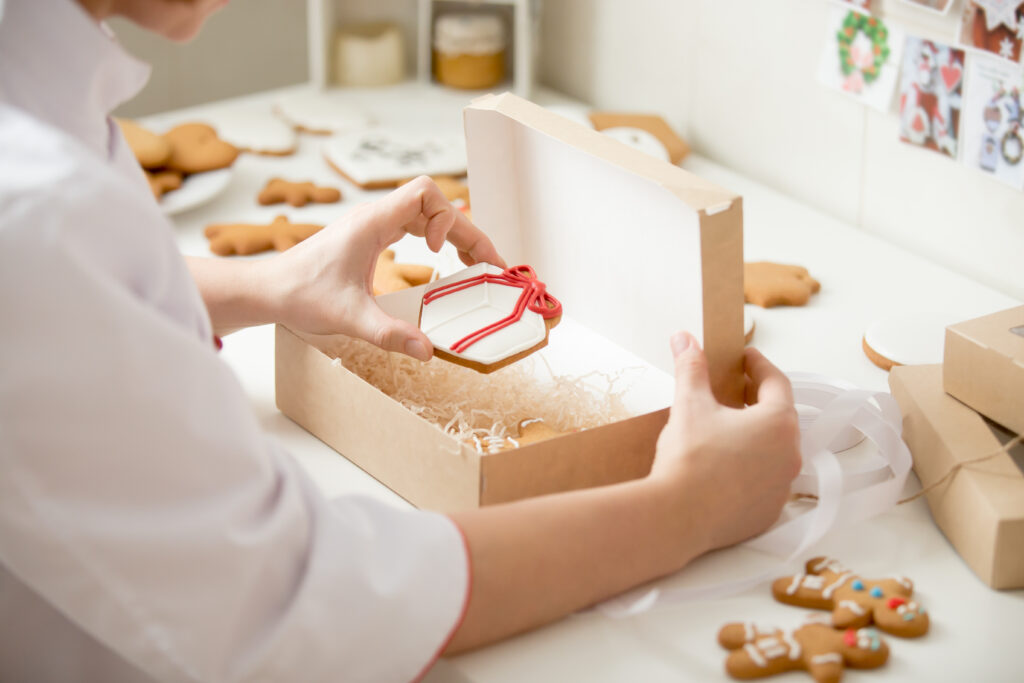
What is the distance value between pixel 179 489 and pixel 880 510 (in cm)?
53

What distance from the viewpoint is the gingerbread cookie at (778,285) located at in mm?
1162

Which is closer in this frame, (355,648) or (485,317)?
(355,648)

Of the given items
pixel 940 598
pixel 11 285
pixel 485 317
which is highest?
pixel 11 285

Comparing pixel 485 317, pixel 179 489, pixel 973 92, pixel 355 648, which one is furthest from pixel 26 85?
pixel 973 92

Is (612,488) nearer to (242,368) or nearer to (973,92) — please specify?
(242,368)

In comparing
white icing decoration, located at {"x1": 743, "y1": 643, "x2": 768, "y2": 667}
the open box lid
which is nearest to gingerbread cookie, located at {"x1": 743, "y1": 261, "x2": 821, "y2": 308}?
the open box lid

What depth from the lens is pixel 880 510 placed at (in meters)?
0.83

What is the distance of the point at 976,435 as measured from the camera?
0.84 m

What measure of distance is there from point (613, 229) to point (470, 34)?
0.88 meters

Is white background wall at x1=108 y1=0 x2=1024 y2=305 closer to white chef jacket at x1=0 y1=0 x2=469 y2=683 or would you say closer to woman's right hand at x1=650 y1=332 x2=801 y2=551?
woman's right hand at x1=650 y1=332 x2=801 y2=551

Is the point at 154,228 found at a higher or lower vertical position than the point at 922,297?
higher

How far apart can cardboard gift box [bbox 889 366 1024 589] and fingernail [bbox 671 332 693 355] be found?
207 mm

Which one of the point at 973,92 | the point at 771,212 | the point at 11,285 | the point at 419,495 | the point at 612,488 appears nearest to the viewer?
the point at 11,285

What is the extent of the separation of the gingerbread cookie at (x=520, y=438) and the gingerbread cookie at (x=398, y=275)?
28cm
